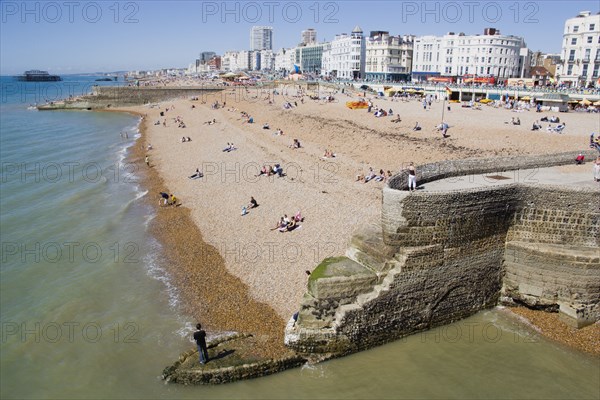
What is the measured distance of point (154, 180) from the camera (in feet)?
95.6

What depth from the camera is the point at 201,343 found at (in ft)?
35.4

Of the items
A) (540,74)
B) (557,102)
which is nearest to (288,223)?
(557,102)

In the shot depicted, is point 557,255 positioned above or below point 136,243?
above

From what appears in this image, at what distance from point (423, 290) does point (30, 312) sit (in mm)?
12386

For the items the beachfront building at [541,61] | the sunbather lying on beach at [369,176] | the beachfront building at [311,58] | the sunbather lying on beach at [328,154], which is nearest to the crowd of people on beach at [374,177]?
the sunbather lying on beach at [369,176]

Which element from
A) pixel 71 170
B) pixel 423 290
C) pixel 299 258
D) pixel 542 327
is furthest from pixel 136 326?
pixel 71 170

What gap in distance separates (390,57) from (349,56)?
10686mm

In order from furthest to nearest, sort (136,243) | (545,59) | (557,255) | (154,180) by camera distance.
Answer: (545,59), (154,180), (136,243), (557,255)

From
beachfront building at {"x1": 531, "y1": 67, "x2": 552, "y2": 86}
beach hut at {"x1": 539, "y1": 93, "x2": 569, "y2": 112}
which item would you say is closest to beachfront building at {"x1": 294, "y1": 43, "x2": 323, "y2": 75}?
beachfront building at {"x1": 531, "y1": 67, "x2": 552, "y2": 86}

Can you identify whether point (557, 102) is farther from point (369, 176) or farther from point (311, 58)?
point (311, 58)

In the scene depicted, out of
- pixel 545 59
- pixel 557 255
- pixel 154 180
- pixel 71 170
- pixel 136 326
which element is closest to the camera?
pixel 557 255

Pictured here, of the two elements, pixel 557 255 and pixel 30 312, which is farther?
pixel 30 312

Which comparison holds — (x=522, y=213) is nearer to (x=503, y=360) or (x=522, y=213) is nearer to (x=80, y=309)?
(x=503, y=360)

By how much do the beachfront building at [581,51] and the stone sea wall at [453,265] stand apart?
4770cm
